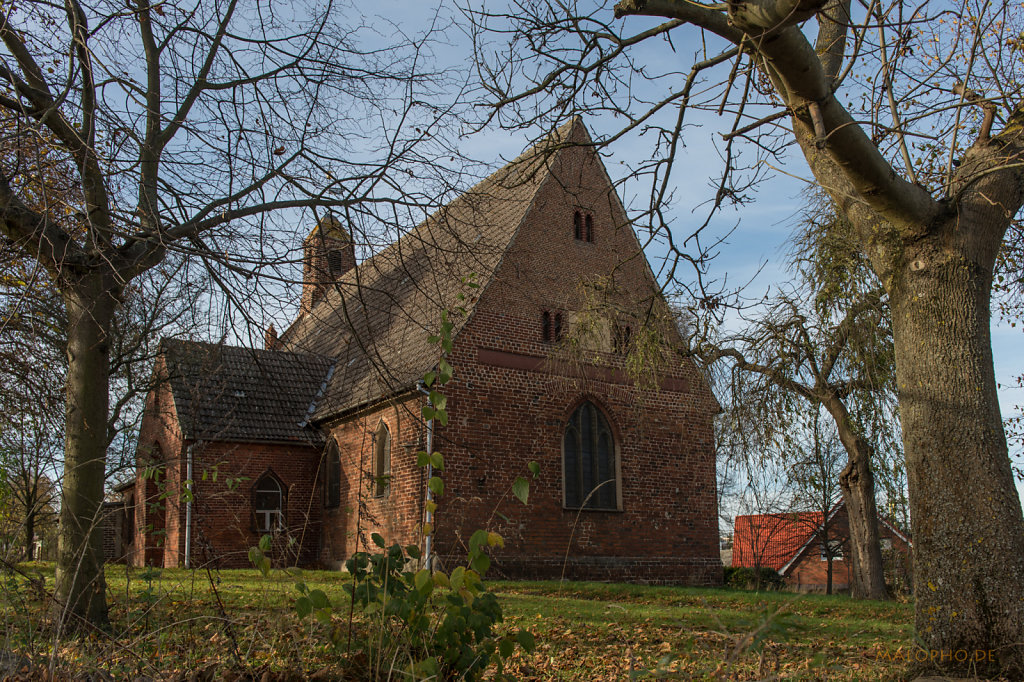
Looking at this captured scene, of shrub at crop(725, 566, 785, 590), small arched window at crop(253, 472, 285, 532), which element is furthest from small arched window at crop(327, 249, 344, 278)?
shrub at crop(725, 566, 785, 590)

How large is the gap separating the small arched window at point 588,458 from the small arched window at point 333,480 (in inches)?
232

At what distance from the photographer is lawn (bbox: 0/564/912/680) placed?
402 centimetres

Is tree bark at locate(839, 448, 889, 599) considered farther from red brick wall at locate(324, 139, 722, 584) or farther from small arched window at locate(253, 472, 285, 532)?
small arched window at locate(253, 472, 285, 532)

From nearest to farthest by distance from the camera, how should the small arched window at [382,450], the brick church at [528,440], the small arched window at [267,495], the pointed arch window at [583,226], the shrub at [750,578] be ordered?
the brick church at [528,440] → the small arched window at [382,450] → the pointed arch window at [583,226] → the small arched window at [267,495] → the shrub at [750,578]

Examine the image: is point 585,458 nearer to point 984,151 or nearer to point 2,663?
point 984,151

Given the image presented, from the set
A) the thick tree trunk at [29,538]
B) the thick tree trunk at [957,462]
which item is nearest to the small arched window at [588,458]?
the thick tree trunk at [29,538]

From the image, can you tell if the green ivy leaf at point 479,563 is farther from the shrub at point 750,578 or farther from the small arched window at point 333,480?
the shrub at point 750,578

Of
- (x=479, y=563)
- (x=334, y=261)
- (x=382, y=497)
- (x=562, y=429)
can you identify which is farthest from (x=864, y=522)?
(x=479, y=563)

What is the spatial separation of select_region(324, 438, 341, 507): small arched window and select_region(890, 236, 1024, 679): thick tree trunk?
1578 cm

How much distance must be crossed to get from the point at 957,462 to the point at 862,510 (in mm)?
10185

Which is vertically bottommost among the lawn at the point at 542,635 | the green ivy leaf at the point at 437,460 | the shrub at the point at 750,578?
the shrub at the point at 750,578

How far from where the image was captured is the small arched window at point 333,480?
19953mm

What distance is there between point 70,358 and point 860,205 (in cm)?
755

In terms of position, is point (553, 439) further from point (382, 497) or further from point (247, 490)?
point (247, 490)
